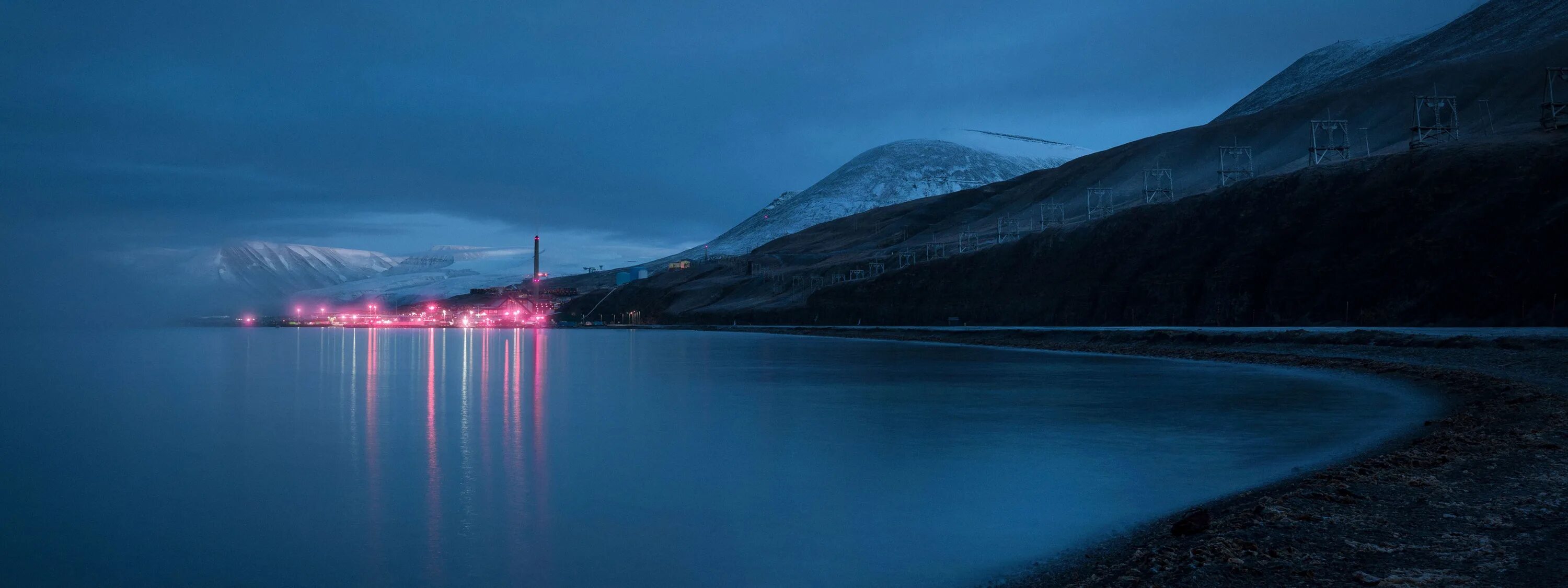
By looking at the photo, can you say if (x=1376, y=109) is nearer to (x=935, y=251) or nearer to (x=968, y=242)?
(x=968, y=242)

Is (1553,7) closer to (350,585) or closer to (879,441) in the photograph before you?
(879,441)

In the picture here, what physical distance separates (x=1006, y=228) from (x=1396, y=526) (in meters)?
159

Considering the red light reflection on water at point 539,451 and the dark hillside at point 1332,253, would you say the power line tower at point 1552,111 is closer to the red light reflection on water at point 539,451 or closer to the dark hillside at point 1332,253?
the dark hillside at point 1332,253

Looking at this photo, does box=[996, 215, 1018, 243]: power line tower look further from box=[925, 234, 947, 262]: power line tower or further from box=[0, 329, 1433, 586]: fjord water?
box=[0, 329, 1433, 586]: fjord water

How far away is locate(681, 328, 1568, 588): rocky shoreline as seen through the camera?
25.1 feet

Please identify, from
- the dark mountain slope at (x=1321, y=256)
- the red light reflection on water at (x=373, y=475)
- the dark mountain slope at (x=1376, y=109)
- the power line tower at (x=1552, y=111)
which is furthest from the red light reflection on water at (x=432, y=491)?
the dark mountain slope at (x=1376, y=109)

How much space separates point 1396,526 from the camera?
9.27m

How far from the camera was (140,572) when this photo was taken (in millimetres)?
9914

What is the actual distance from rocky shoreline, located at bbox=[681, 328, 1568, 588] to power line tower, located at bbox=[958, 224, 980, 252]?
99284mm

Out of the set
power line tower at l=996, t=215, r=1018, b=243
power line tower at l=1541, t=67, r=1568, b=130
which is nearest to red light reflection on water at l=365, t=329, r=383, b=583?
power line tower at l=1541, t=67, r=1568, b=130

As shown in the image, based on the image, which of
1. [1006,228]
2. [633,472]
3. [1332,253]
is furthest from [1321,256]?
[1006,228]

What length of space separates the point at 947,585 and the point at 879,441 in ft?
31.6

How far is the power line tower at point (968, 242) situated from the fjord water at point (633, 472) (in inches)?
3533

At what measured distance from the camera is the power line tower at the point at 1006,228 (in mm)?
128875
